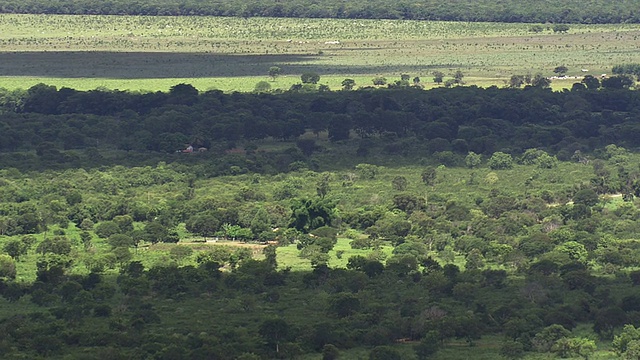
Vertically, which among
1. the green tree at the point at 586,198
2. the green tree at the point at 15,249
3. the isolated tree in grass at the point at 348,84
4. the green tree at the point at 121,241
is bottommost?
the green tree at the point at 15,249

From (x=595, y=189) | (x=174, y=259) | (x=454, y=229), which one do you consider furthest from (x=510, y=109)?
(x=174, y=259)

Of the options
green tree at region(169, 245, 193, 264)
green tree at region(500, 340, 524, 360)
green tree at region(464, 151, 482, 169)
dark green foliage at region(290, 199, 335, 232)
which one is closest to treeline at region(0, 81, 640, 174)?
green tree at region(464, 151, 482, 169)

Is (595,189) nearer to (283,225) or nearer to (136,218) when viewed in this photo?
(283,225)

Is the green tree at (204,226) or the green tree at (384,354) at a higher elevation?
the green tree at (204,226)

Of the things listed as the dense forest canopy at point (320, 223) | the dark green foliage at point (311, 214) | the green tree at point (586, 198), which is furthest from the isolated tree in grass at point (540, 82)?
the dark green foliage at point (311, 214)

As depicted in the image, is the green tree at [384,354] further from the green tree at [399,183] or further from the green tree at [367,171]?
the green tree at [367,171]

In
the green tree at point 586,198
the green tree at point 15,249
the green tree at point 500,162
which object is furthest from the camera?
the green tree at point 500,162

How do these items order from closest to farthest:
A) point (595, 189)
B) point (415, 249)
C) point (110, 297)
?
point (110, 297) → point (415, 249) → point (595, 189)

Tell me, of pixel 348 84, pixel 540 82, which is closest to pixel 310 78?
pixel 348 84
